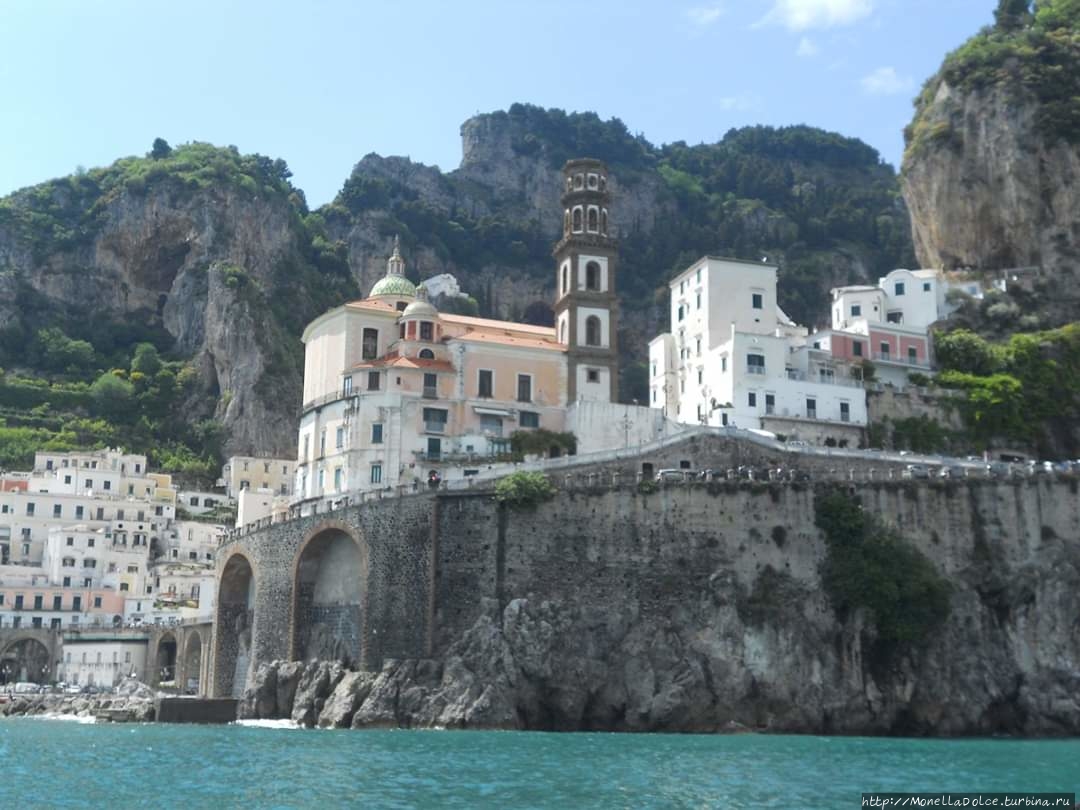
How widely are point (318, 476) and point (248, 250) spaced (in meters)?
59.6

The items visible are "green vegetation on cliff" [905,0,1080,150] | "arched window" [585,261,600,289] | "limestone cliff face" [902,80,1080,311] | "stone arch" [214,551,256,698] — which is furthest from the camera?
"green vegetation on cliff" [905,0,1080,150]

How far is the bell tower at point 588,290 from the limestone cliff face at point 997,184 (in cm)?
2540

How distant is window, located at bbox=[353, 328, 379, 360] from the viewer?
217 feet

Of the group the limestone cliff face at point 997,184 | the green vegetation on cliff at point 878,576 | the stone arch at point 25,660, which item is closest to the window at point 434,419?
the green vegetation on cliff at point 878,576

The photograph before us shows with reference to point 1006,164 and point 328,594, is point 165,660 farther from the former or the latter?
point 1006,164

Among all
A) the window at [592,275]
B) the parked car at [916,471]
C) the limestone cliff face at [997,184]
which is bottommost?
the parked car at [916,471]

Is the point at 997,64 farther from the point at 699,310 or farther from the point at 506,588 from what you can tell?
the point at 506,588

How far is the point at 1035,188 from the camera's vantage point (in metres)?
81.6

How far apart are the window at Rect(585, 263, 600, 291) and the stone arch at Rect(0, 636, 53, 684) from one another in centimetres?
4095

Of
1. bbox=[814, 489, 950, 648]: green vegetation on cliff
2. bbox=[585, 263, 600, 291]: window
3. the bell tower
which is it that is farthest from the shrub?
bbox=[585, 263, 600, 291]: window

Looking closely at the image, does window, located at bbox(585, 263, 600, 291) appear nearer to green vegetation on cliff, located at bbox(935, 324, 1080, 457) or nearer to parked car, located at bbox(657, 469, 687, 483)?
parked car, located at bbox(657, 469, 687, 483)

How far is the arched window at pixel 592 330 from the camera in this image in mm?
66625

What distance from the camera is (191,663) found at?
75.2m

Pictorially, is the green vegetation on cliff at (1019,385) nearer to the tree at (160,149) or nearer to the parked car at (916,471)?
the parked car at (916,471)
